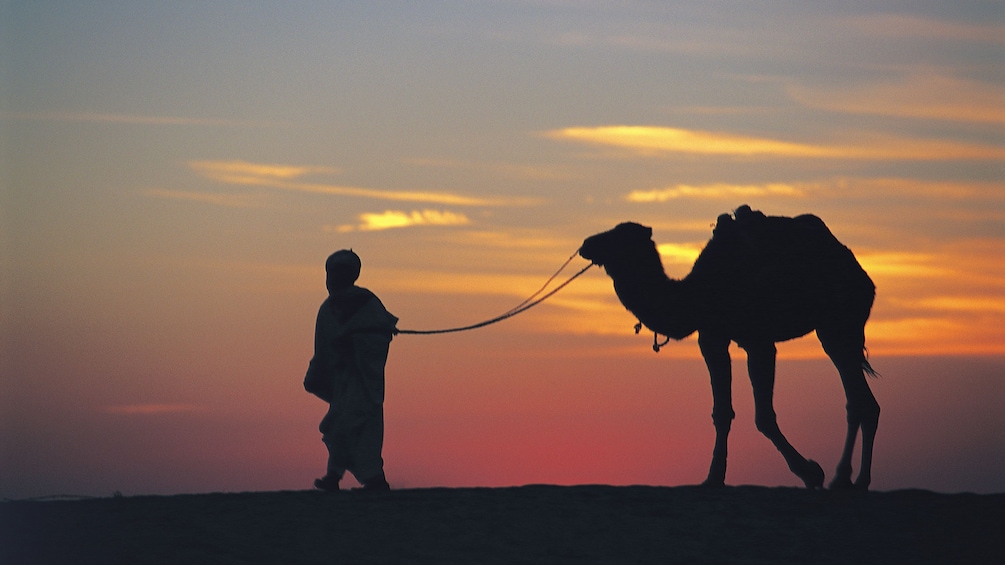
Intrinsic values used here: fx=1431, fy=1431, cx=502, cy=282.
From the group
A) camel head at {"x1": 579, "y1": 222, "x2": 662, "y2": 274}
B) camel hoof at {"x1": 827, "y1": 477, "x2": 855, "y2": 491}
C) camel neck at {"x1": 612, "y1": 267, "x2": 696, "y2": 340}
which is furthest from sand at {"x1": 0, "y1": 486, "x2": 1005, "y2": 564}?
camel head at {"x1": 579, "y1": 222, "x2": 662, "y2": 274}

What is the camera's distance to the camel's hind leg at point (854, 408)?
49.4ft

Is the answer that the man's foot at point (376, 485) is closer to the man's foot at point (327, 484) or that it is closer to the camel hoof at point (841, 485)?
the man's foot at point (327, 484)

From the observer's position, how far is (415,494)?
13.8 meters

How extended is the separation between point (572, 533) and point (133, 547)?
3.74m

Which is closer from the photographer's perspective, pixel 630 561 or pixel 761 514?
pixel 630 561

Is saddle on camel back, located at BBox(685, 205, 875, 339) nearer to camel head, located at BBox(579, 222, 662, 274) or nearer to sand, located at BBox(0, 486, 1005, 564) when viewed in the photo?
camel head, located at BBox(579, 222, 662, 274)

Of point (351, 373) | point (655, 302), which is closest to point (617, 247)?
point (655, 302)

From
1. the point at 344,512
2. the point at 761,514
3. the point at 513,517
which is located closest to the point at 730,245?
the point at 761,514

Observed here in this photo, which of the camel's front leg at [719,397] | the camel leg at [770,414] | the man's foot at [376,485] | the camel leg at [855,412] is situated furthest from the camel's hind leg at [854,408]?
the man's foot at [376,485]

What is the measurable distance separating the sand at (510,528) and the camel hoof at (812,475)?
0.58 metres

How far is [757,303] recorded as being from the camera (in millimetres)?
15219

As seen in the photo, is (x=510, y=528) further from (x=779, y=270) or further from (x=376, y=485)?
(x=779, y=270)

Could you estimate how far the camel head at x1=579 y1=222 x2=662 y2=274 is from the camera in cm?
1507

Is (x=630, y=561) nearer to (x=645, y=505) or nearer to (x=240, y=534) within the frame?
(x=645, y=505)
